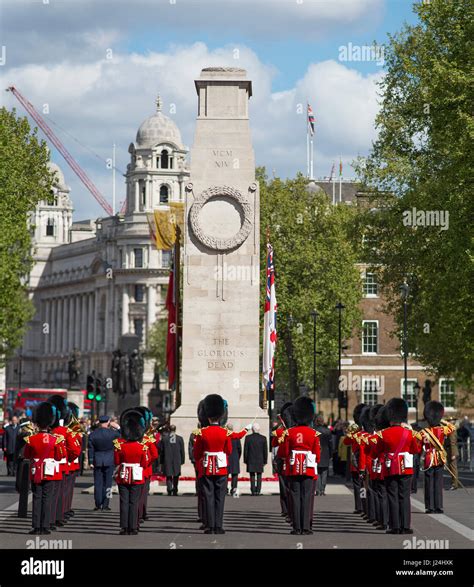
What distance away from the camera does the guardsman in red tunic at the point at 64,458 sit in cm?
2527

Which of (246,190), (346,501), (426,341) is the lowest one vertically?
(346,501)

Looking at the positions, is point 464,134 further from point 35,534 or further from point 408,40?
point 35,534

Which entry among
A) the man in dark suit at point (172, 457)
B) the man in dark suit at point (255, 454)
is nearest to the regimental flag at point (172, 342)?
the man in dark suit at point (172, 457)

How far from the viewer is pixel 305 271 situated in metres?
83.3

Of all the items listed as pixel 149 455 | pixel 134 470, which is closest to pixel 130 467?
pixel 134 470

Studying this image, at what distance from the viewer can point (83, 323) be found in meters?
194

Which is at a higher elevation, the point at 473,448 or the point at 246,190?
the point at 246,190

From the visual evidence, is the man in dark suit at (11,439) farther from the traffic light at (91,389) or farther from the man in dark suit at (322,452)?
the man in dark suit at (322,452)

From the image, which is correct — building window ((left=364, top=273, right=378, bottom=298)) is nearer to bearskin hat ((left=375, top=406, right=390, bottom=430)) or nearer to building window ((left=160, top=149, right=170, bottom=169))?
bearskin hat ((left=375, top=406, right=390, bottom=430))

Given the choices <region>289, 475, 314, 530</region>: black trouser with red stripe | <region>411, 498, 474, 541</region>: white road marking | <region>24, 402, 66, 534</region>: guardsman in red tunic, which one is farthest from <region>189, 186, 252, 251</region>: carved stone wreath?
<region>289, 475, 314, 530</region>: black trouser with red stripe

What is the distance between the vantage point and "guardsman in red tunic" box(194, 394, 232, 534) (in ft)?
81.0

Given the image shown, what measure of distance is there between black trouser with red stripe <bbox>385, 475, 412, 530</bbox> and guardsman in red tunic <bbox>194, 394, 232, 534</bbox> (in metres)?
2.69
